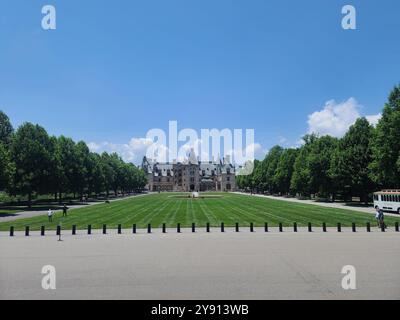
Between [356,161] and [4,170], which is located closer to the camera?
[4,170]

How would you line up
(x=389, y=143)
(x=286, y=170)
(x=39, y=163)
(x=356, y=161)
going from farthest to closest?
(x=286, y=170), (x=39, y=163), (x=356, y=161), (x=389, y=143)

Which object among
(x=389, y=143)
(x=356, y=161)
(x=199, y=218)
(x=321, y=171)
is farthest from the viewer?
(x=321, y=171)

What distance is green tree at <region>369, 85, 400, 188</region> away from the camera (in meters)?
47.5

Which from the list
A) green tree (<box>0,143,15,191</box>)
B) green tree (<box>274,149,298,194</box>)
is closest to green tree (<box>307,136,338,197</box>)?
green tree (<box>274,149,298,194</box>)

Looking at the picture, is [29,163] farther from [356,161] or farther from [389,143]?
[389,143]

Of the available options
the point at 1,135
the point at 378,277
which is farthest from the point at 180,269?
the point at 1,135

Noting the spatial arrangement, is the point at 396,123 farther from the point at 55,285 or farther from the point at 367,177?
the point at 55,285

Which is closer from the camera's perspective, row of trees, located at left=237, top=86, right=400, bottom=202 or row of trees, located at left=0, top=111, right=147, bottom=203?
row of trees, located at left=237, top=86, right=400, bottom=202

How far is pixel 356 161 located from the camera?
60312 millimetres

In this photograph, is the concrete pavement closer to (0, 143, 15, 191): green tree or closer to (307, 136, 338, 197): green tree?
(0, 143, 15, 191): green tree

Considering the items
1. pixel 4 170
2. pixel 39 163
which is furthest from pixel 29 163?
pixel 4 170

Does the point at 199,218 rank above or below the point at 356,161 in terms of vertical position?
below

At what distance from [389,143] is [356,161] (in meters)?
12.3

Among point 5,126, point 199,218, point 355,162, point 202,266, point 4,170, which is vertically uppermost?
point 5,126
